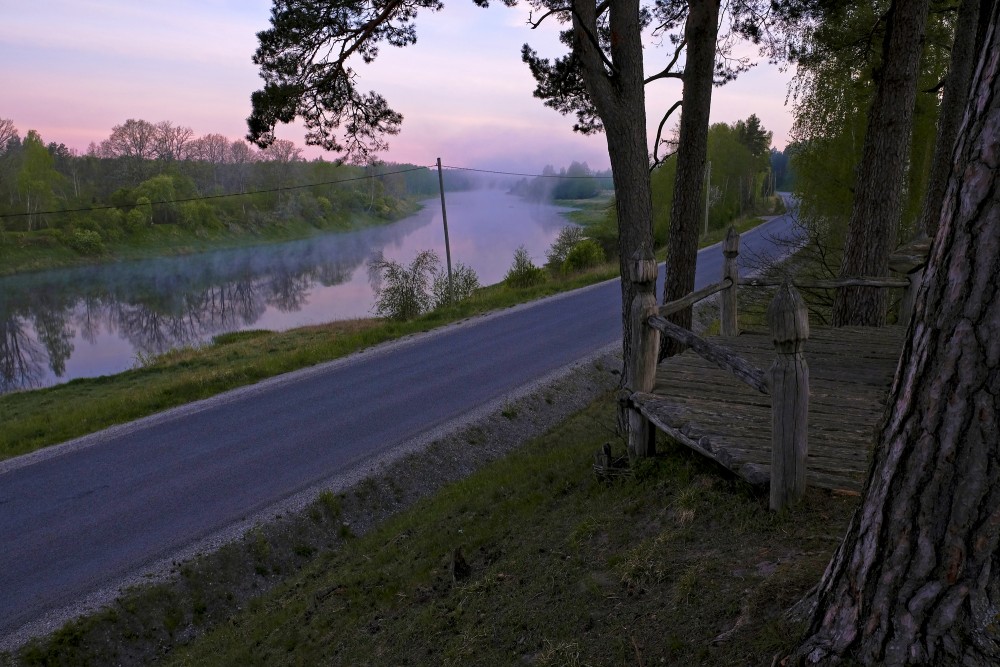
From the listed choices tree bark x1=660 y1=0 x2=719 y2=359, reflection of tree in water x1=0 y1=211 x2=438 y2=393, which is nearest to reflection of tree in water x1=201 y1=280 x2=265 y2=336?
reflection of tree in water x1=0 y1=211 x2=438 y2=393

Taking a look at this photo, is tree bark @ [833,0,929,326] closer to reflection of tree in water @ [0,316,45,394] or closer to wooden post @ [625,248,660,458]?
wooden post @ [625,248,660,458]

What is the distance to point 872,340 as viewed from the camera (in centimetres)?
845

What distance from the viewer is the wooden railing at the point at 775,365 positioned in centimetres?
416

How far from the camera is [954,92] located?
11.3m

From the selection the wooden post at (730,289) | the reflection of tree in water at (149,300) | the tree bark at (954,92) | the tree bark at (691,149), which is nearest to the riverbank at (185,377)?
the reflection of tree in water at (149,300)

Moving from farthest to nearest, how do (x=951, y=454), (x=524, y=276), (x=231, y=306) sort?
(x=231, y=306)
(x=524, y=276)
(x=951, y=454)

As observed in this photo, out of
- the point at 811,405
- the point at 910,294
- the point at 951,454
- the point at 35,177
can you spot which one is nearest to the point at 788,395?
the point at 951,454

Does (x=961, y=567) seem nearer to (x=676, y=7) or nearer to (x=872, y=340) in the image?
(x=872, y=340)

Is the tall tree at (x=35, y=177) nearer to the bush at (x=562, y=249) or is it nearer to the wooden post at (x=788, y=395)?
the bush at (x=562, y=249)

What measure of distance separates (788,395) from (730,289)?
5257mm

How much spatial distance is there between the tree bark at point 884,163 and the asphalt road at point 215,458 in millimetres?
6844

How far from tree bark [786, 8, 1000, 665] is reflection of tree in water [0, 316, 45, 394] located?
28.9 m

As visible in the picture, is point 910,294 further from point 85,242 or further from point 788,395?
point 85,242

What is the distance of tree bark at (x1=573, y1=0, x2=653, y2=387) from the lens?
8312 millimetres
